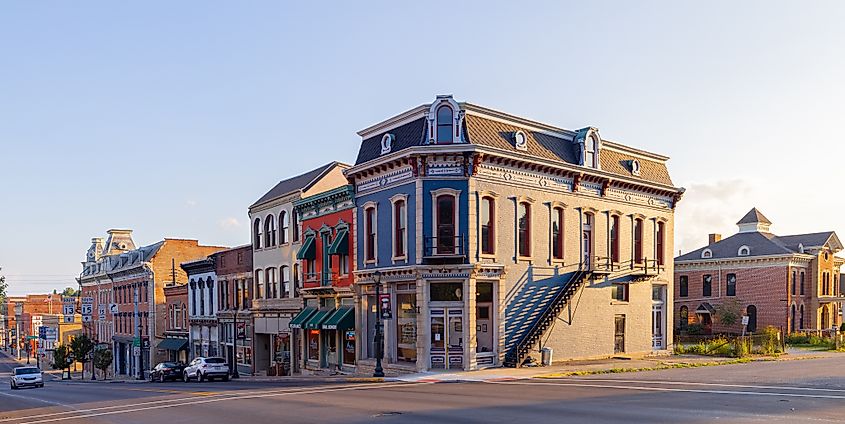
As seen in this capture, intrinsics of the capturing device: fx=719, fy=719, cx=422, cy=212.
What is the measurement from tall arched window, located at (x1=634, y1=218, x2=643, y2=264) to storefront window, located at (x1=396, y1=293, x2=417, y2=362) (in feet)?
43.4

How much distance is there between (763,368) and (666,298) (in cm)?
1029

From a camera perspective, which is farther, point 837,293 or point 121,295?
point 121,295

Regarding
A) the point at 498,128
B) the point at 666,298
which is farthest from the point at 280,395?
the point at 666,298

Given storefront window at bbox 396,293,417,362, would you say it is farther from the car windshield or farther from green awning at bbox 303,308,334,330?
the car windshield

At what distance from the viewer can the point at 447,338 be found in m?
30.6

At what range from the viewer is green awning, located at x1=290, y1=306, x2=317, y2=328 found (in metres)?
39.8

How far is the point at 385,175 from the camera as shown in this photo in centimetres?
3319

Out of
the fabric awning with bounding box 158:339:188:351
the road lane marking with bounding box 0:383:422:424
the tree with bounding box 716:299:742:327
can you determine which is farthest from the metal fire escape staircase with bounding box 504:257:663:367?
the fabric awning with bounding box 158:339:188:351

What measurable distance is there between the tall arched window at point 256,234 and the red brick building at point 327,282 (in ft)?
20.9

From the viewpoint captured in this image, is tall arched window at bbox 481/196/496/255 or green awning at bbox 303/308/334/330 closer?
tall arched window at bbox 481/196/496/255

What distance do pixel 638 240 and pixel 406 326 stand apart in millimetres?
14018

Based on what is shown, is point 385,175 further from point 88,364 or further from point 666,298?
point 88,364

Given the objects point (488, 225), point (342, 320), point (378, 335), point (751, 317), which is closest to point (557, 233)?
point (488, 225)

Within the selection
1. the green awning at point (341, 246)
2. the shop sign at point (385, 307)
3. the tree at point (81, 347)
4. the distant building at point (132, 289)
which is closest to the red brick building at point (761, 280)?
the green awning at point (341, 246)
